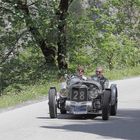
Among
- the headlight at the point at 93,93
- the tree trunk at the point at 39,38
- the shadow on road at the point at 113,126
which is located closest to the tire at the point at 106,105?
the shadow on road at the point at 113,126

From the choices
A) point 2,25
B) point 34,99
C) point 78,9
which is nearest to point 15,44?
point 2,25

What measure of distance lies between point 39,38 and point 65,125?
16.7 meters

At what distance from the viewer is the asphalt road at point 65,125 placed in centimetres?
1199

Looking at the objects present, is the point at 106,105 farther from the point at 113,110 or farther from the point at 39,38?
the point at 39,38

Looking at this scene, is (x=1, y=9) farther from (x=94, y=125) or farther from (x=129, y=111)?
(x=94, y=125)

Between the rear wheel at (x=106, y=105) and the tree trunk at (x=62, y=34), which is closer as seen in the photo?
the rear wheel at (x=106, y=105)

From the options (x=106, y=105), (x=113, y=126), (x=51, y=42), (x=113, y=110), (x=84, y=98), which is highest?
(x=51, y=42)

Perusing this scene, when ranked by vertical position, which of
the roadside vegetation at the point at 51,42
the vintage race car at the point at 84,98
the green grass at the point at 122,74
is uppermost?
the roadside vegetation at the point at 51,42

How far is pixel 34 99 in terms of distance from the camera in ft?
64.7

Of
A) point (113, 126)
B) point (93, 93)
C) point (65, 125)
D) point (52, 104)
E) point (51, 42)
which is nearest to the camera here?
point (113, 126)

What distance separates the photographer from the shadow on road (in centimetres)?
1216

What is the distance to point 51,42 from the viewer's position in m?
31.1

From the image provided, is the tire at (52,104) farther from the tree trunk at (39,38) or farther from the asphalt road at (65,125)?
the tree trunk at (39,38)

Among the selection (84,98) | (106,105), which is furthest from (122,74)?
(106,105)
